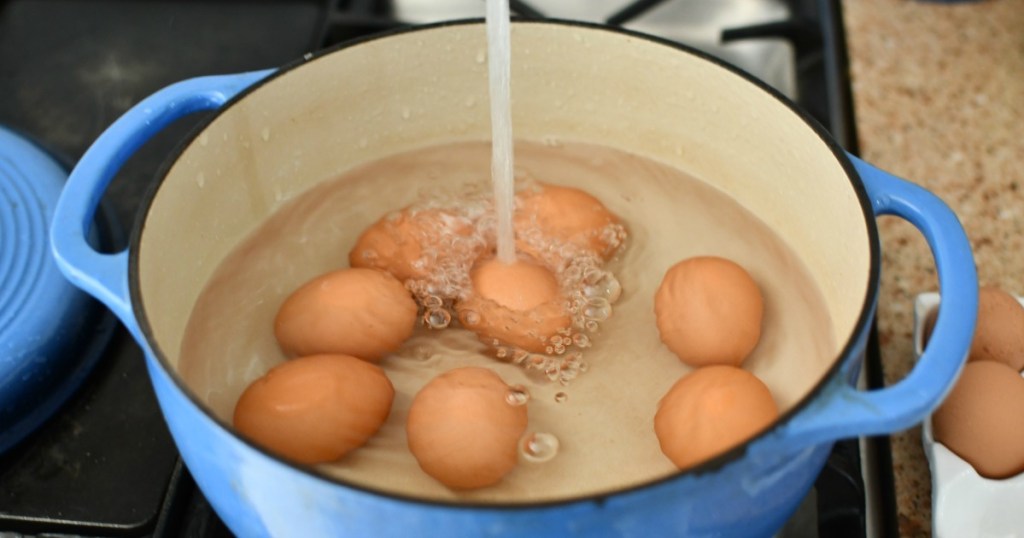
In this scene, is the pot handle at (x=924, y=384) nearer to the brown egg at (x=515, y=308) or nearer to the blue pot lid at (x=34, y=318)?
the brown egg at (x=515, y=308)

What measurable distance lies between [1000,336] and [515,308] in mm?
397

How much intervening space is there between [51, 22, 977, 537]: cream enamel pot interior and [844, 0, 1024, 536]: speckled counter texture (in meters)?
0.16

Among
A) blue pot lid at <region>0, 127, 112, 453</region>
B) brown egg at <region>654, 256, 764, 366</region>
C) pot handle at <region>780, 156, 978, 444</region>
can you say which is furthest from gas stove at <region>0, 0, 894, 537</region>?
pot handle at <region>780, 156, 978, 444</region>

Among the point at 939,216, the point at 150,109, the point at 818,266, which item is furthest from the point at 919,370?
the point at 150,109

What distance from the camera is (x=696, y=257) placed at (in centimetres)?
84

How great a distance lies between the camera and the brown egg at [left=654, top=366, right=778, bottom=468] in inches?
25.7

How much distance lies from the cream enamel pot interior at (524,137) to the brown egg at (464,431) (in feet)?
0.45

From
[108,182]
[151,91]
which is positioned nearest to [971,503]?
[108,182]

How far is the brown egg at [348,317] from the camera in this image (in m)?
0.77

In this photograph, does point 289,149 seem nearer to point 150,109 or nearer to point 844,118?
point 150,109

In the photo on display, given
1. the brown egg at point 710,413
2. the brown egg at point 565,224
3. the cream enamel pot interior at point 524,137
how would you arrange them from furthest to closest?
the brown egg at point 565,224, the brown egg at point 710,413, the cream enamel pot interior at point 524,137

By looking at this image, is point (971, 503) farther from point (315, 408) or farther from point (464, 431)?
point (315, 408)

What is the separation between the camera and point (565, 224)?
2.87 feet

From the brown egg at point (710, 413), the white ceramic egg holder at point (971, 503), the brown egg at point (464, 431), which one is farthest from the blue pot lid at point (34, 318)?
the white ceramic egg holder at point (971, 503)
